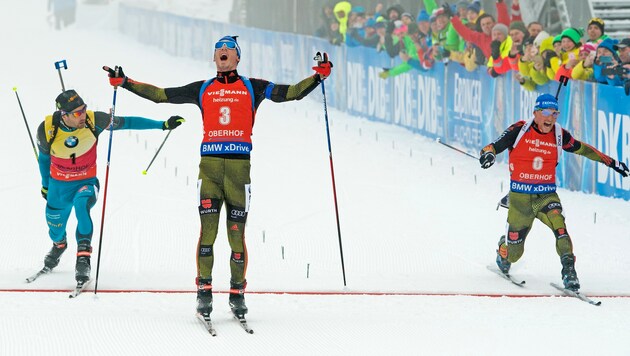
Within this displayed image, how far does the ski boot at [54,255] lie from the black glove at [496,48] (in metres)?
8.79

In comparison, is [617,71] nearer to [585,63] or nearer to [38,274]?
[585,63]

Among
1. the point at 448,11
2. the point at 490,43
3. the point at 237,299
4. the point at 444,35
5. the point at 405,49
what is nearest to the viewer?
the point at 237,299

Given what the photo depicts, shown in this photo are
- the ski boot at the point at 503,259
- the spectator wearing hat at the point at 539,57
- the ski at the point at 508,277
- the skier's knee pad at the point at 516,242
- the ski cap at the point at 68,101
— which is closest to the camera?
the ski cap at the point at 68,101

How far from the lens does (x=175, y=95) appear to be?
962cm

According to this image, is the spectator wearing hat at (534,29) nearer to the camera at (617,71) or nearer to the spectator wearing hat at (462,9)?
the spectator wearing hat at (462,9)

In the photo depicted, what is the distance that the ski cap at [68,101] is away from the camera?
34.7 feet

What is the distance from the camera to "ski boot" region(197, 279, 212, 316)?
9.16 metres

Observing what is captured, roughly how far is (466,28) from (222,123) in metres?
10.5

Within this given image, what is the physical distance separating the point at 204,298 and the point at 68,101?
2380mm

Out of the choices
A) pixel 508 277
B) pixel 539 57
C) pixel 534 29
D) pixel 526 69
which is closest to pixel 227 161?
pixel 508 277

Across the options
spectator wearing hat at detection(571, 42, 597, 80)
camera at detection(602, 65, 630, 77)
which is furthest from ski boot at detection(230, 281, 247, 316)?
spectator wearing hat at detection(571, 42, 597, 80)

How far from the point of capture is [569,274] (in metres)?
10.5

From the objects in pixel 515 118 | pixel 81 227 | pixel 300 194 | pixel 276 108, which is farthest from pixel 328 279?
pixel 276 108

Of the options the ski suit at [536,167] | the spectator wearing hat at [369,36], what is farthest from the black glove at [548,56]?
the spectator wearing hat at [369,36]
